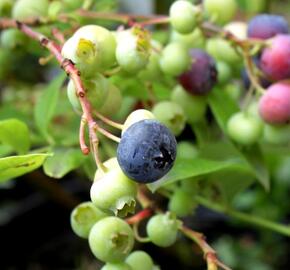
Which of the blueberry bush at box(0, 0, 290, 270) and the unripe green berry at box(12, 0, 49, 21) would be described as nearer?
the blueberry bush at box(0, 0, 290, 270)

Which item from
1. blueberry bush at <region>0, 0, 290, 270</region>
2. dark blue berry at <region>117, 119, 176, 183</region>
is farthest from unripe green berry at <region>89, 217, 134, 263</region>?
dark blue berry at <region>117, 119, 176, 183</region>

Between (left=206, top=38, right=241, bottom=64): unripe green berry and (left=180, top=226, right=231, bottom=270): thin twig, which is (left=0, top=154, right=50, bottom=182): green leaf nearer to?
(left=180, top=226, right=231, bottom=270): thin twig

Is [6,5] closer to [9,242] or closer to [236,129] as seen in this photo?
[236,129]

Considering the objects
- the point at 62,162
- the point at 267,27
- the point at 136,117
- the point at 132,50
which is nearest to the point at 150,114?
the point at 136,117

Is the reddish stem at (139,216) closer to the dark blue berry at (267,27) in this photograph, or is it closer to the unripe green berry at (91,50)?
the unripe green berry at (91,50)

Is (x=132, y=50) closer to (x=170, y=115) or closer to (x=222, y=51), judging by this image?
(x=170, y=115)

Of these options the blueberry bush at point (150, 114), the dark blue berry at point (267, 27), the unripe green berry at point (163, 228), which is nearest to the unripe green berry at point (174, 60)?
the blueberry bush at point (150, 114)
